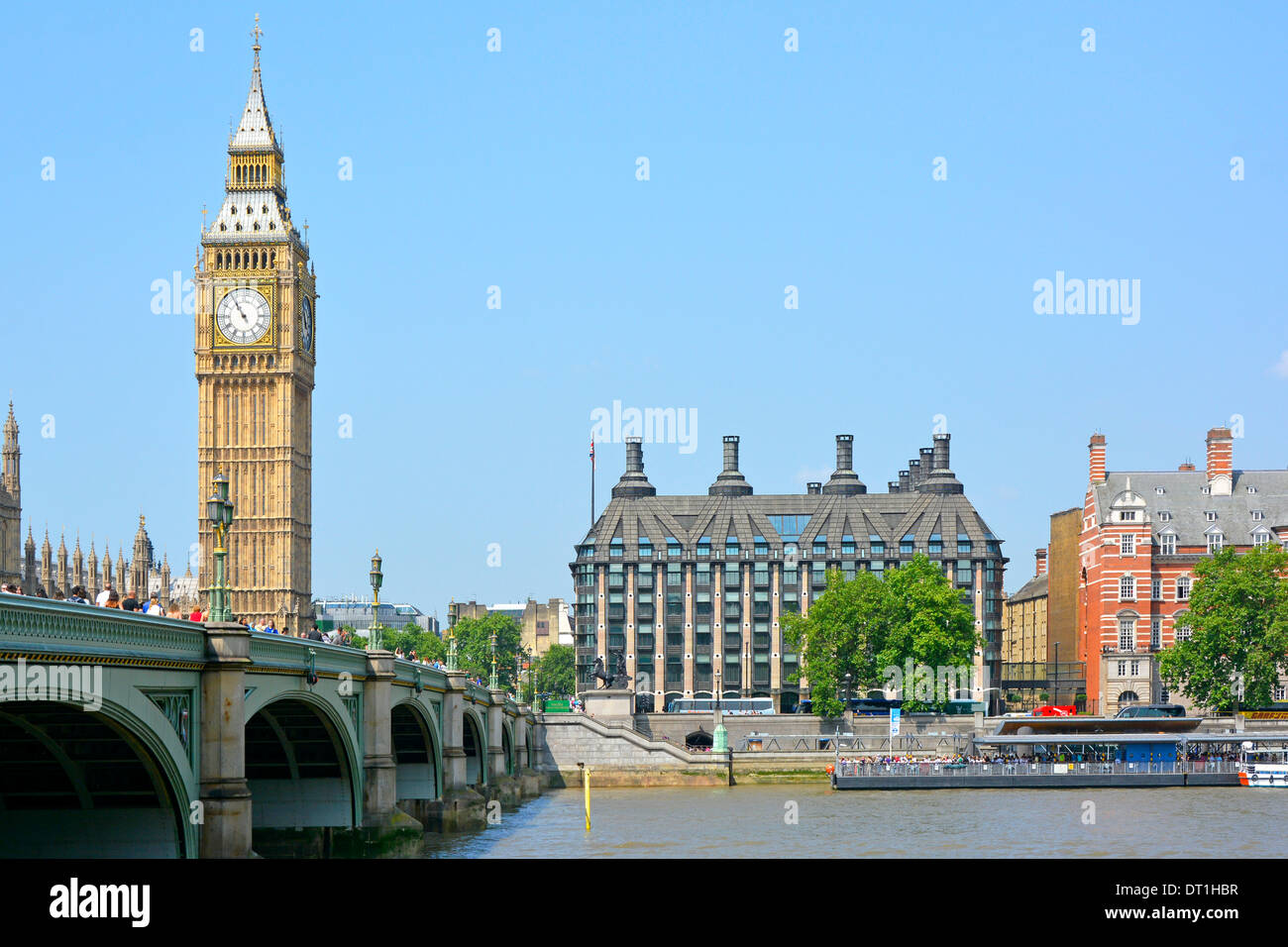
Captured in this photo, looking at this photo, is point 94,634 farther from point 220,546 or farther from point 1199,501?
point 1199,501

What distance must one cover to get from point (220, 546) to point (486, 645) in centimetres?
14830

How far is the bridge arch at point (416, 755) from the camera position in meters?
60.6

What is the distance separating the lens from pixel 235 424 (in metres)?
136

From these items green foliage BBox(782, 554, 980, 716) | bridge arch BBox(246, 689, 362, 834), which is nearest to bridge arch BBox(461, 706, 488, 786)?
bridge arch BBox(246, 689, 362, 834)

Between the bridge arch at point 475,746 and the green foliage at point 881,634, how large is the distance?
39.9m

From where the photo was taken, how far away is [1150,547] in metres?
122

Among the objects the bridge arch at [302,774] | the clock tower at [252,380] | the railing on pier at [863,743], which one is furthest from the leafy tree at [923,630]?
the bridge arch at [302,774]

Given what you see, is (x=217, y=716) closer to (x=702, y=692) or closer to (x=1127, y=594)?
(x=1127, y=594)

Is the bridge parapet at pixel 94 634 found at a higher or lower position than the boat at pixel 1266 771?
higher

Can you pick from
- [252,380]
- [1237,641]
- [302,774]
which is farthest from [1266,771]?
[252,380]

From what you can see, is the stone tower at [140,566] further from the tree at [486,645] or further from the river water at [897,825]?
the river water at [897,825]

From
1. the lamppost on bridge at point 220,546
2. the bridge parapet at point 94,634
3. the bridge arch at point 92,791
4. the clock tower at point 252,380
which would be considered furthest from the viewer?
the clock tower at point 252,380

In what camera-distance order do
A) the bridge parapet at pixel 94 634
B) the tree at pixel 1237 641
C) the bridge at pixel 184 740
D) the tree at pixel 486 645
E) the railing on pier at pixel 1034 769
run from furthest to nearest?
the tree at pixel 486 645 → the tree at pixel 1237 641 → the railing on pier at pixel 1034 769 → the bridge at pixel 184 740 → the bridge parapet at pixel 94 634
